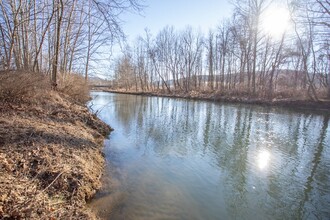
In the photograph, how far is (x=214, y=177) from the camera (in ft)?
17.4

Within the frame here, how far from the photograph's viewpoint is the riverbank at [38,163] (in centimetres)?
287

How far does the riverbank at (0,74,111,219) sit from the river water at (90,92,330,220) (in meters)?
0.46

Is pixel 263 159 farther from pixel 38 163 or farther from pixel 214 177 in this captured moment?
pixel 38 163

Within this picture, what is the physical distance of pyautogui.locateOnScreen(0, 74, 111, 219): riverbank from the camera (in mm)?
2871

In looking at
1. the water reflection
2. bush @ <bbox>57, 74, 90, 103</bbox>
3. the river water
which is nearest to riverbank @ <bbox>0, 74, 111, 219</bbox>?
the river water

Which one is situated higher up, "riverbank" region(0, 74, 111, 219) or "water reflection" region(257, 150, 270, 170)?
"riverbank" region(0, 74, 111, 219)

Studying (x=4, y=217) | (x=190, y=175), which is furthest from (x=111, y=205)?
(x=190, y=175)

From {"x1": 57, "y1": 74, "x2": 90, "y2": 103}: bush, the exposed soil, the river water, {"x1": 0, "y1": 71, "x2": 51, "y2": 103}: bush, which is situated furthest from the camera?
{"x1": 57, "y1": 74, "x2": 90, "y2": 103}: bush

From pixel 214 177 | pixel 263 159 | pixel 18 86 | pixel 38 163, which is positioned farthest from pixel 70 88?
pixel 263 159

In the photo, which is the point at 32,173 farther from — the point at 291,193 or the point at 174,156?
the point at 291,193

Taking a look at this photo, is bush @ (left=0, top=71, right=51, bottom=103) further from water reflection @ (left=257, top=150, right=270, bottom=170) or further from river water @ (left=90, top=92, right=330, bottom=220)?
water reflection @ (left=257, top=150, right=270, bottom=170)

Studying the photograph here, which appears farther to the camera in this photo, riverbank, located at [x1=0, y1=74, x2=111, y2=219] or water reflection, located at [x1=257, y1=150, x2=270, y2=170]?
water reflection, located at [x1=257, y1=150, x2=270, y2=170]

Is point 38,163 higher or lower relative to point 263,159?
higher

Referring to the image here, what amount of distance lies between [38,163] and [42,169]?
0.73ft
